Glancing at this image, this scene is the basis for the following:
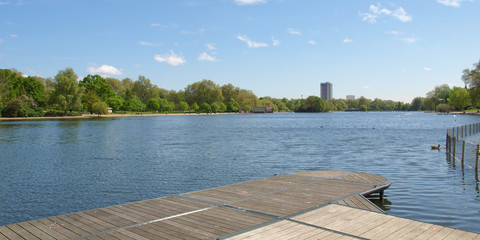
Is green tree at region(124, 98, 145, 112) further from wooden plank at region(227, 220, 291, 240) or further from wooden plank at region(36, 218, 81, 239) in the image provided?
wooden plank at region(227, 220, 291, 240)

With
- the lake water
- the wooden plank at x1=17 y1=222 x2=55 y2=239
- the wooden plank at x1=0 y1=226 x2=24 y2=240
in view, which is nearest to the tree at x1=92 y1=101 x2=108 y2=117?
the lake water

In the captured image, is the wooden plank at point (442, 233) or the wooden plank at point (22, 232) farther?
the wooden plank at point (22, 232)

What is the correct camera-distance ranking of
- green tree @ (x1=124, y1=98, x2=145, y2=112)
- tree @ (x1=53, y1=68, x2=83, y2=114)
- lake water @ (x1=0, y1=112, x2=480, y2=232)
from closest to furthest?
lake water @ (x1=0, y1=112, x2=480, y2=232)
tree @ (x1=53, y1=68, x2=83, y2=114)
green tree @ (x1=124, y1=98, x2=145, y2=112)

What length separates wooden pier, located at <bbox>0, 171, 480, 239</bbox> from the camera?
8.82 metres

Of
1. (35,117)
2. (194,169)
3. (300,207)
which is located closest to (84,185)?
(194,169)

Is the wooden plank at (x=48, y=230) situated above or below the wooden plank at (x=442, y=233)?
below

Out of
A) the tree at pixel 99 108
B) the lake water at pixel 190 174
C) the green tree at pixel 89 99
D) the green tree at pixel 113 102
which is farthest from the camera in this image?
the green tree at pixel 113 102

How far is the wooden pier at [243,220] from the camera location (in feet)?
28.9

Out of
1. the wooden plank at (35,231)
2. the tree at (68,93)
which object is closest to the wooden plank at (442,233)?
the wooden plank at (35,231)

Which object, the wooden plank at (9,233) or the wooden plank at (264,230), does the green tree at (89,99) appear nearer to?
the wooden plank at (9,233)

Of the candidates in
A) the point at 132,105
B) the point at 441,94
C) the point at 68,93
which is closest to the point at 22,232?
the point at 68,93

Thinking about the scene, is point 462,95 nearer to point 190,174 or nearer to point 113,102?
point 113,102

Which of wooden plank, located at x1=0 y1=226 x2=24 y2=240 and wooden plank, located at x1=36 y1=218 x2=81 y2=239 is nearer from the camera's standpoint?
wooden plank, located at x1=0 y1=226 x2=24 y2=240

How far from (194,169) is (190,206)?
12.1m
